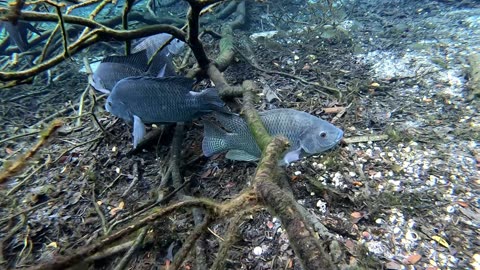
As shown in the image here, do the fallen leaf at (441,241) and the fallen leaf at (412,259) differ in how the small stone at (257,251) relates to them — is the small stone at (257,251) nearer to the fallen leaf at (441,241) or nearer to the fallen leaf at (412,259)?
the fallen leaf at (412,259)

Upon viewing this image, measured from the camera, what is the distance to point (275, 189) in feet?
5.14

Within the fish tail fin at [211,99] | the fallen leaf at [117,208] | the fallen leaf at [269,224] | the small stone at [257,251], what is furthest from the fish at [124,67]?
the small stone at [257,251]

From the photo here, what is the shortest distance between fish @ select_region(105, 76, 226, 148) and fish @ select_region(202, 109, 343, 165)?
26 centimetres

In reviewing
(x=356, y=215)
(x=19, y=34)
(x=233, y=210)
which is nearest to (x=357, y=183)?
(x=356, y=215)

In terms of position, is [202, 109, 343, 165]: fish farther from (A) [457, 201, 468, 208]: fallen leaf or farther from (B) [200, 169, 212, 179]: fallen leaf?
(A) [457, 201, 468, 208]: fallen leaf

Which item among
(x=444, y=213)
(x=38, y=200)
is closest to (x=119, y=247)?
(x=38, y=200)

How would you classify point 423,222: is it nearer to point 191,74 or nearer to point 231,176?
point 231,176

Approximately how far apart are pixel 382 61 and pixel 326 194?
4.00 meters

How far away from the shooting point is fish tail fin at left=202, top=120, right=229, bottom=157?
2.93 metres

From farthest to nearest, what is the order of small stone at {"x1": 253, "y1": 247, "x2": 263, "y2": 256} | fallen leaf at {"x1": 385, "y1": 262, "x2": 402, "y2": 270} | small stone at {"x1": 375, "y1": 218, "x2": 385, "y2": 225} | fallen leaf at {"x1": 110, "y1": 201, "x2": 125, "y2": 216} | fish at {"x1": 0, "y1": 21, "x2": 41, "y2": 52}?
fish at {"x1": 0, "y1": 21, "x2": 41, "y2": 52}, fallen leaf at {"x1": 110, "y1": 201, "x2": 125, "y2": 216}, small stone at {"x1": 375, "y1": 218, "x2": 385, "y2": 225}, small stone at {"x1": 253, "y1": 247, "x2": 263, "y2": 256}, fallen leaf at {"x1": 385, "y1": 262, "x2": 402, "y2": 270}

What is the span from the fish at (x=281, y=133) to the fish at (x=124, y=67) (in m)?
1.34

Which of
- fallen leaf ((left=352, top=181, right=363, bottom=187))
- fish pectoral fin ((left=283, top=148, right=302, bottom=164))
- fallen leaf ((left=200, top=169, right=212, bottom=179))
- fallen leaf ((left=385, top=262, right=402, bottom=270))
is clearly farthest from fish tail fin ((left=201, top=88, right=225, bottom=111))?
fallen leaf ((left=385, top=262, right=402, bottom=270))

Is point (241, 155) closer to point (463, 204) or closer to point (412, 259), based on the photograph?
point (412, 259)

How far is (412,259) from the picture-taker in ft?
7.80
